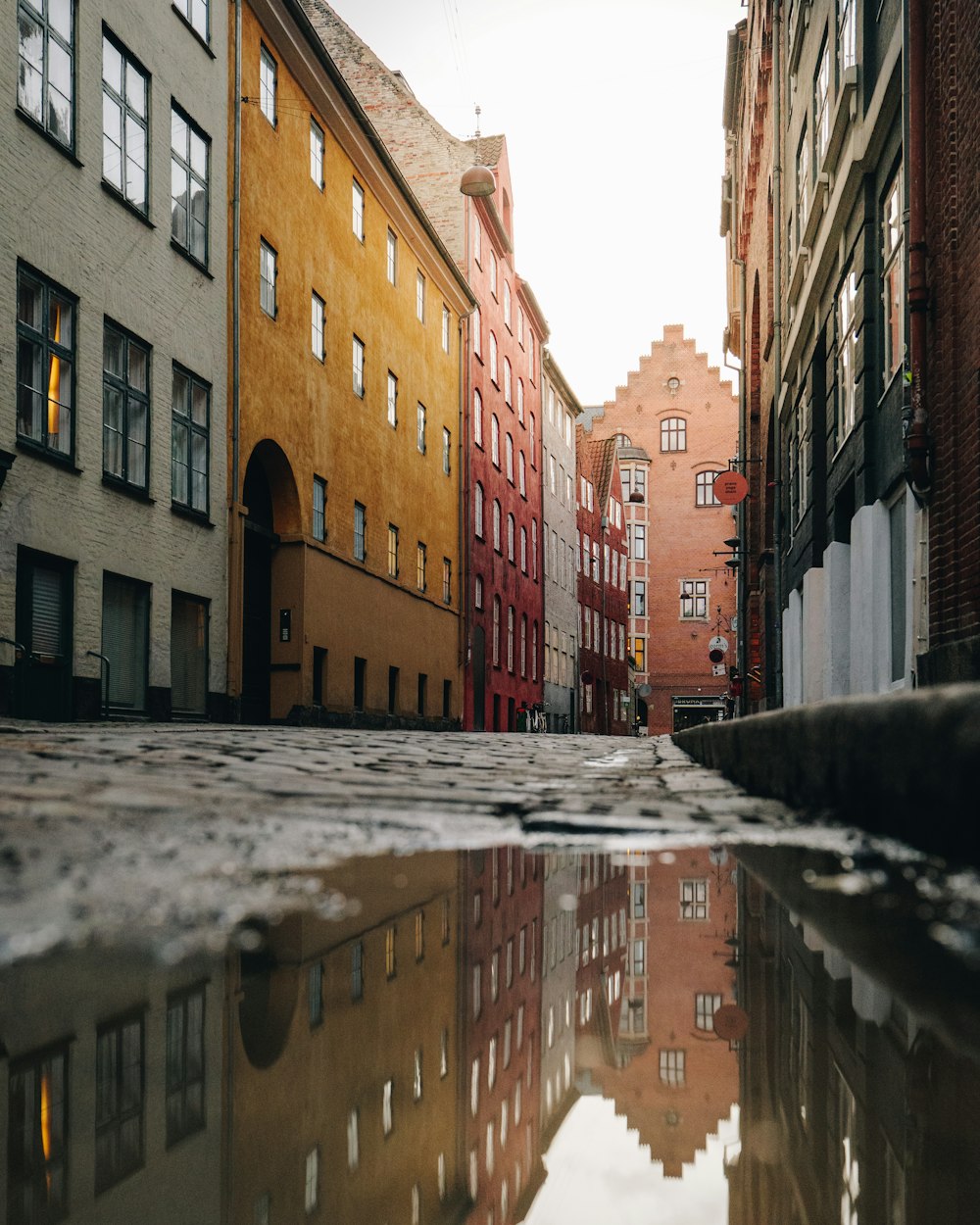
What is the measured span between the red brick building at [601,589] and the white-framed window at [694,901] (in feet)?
176

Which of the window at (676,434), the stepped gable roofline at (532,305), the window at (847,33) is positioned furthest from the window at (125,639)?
the window at (676,434)

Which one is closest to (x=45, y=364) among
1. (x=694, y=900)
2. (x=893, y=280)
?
(x=893, y=280)

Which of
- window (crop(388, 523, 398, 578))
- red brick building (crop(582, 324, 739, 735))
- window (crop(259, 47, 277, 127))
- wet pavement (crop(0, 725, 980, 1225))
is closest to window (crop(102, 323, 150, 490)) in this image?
window (crop(259, 47, 277, 127))

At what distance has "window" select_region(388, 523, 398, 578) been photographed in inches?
1112

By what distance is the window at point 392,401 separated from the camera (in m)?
28.5

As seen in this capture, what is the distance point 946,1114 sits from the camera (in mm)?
1041

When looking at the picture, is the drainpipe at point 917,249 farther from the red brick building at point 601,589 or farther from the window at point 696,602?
the window at point 696,602

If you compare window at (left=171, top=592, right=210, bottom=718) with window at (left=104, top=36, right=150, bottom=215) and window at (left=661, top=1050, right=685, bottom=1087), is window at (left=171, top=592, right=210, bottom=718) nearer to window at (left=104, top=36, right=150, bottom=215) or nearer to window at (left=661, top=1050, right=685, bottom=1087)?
window at (left=104, top=36, right=150, bottom=215)

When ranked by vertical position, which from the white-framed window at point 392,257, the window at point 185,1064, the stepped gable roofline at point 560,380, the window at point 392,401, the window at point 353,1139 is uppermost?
the stepped gable roofline at point 560,380

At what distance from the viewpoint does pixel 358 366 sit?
26266 mm

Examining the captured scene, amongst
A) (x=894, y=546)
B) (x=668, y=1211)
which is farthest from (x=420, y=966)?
(x=894, y=546)

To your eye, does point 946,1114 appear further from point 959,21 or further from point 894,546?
point 894,546

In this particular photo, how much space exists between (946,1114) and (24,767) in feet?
14.9

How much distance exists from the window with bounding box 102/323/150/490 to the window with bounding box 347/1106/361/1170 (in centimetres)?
1532
